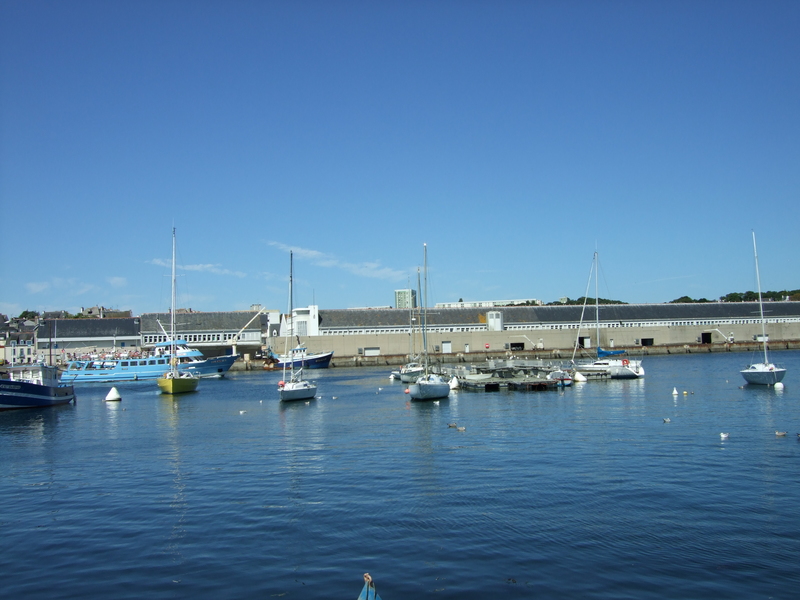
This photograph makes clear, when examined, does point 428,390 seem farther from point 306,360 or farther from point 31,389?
point 306,360

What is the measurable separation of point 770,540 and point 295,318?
3401 inches

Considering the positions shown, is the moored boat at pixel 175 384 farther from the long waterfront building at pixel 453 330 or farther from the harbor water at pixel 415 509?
the long waterfront building at pixel 453 330

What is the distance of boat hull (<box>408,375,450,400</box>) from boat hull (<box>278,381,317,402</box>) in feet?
21.6

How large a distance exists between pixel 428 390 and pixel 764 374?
20395mm

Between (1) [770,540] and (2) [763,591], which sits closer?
(2) [763,591]

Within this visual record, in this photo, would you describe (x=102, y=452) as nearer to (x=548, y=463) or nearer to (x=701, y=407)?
(x=548, y=463)

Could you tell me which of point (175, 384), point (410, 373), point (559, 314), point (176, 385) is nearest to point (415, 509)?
point (175, 384)

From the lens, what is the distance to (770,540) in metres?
12.5

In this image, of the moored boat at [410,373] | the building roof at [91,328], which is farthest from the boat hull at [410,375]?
the building roof at [91,328]

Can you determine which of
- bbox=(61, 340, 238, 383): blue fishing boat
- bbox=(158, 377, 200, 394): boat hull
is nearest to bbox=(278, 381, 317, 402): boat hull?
bbox=(158, 377, 200, 394): boat hull

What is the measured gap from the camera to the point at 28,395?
135ft

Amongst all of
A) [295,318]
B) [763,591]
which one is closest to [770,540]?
[763,591]

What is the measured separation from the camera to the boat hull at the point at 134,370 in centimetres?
7156

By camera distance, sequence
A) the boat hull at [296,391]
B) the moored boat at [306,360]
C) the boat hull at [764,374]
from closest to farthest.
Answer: the boat hull at [296,391]
the boat hull at [764,374]
the moored boat at [306,360]
